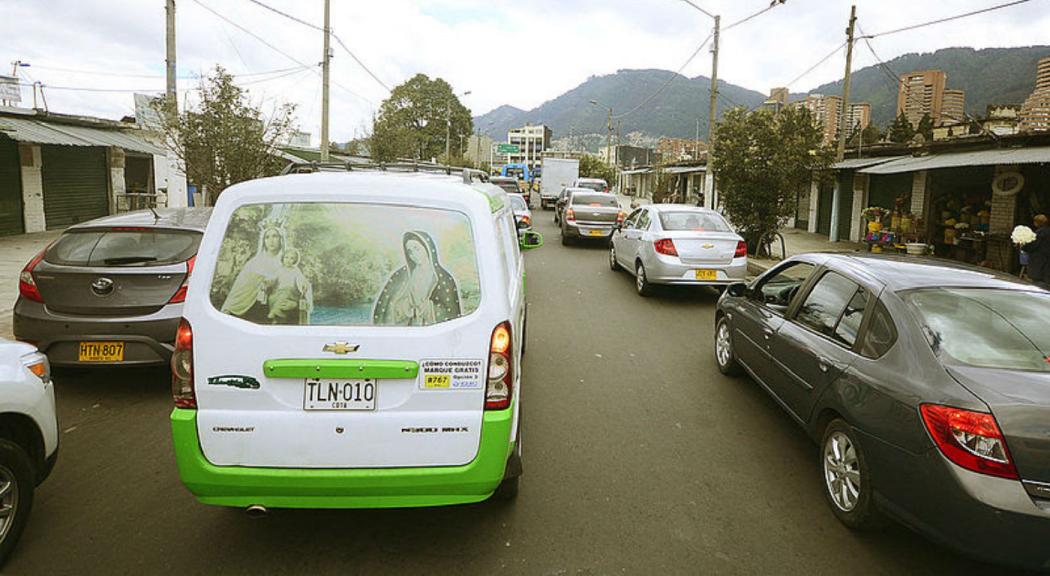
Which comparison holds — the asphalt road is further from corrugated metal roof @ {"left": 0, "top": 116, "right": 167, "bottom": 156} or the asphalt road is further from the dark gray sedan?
corrugated metal roof @ {"left": 0, "top": 116, "right": 167, "bottom": 156}

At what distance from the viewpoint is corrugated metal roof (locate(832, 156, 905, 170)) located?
19270mm

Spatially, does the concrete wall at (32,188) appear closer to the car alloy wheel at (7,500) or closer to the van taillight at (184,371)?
the car alloy wheel at (7,500)

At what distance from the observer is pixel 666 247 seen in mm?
10484

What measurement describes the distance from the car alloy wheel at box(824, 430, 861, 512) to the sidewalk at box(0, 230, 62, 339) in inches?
329

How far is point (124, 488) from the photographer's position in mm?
3998

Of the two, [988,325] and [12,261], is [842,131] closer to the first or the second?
[988,325]

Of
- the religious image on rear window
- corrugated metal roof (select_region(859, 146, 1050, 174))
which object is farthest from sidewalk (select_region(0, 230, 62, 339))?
corrugated metal roof (select_region(859, 146, 1050, 174))

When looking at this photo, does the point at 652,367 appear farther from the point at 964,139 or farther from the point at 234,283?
the point at 964,139

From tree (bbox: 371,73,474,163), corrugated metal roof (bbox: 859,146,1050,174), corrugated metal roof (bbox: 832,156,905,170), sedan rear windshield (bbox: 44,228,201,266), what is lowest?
sedan rear windshield (bbox: 44,228,201,266)

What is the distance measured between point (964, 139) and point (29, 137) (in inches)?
897

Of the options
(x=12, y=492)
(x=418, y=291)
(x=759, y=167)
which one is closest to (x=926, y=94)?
(x=759, y=167)

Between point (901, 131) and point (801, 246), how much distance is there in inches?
506

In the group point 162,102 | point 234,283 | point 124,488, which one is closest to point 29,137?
point 162,102

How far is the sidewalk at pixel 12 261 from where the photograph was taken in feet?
28.1
